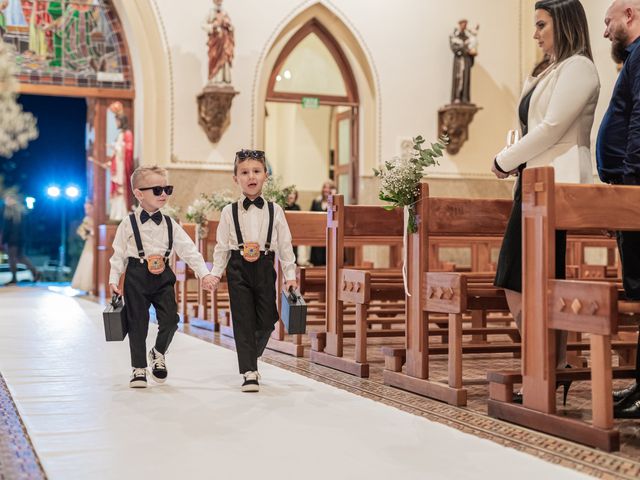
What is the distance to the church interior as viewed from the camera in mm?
3256

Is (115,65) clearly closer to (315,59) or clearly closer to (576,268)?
(315,59)

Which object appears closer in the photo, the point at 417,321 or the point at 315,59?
the point at 417,321

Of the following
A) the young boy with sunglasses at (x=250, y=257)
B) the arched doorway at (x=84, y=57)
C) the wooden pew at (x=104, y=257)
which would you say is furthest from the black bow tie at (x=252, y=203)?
the arched doorway at (x=84, y=57)

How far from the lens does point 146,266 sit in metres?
4.54

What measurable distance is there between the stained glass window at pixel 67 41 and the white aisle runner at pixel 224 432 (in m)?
7.80

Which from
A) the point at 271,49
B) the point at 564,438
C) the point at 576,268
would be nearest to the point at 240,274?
the point at 564,438

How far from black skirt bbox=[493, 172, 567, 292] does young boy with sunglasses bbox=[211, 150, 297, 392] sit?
1089 mm

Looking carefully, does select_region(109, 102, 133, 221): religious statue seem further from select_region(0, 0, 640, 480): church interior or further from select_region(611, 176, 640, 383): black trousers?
select_region(611, 176, 640, 383): black trousers

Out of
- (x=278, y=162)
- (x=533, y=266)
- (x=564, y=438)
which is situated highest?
(x=278, y=162)

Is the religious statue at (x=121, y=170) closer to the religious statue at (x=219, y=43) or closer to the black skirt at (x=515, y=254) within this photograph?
the religious statue at (x=219, y=43)

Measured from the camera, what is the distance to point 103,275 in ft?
38.4

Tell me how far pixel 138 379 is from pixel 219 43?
322 inches

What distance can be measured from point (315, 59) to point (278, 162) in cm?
463

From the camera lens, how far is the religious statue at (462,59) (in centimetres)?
1309
